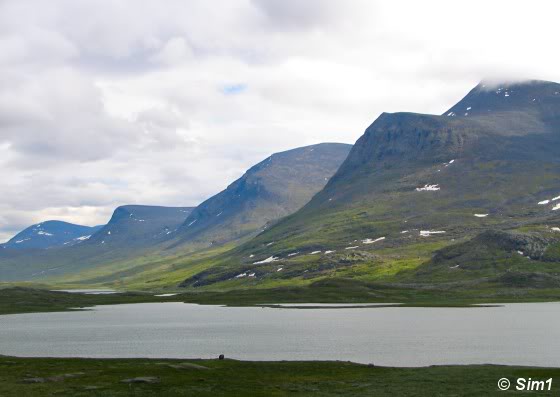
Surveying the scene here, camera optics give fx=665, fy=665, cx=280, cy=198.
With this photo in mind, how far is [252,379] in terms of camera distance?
62250 mm

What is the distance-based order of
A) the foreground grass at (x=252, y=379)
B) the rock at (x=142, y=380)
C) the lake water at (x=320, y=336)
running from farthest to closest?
the lake water at (x=320, y=336), the rock at (x=142, y=380), the foreground grass at (x=252, y=379)

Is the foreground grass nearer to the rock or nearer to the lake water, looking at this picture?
the rock

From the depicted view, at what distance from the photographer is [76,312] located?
643 ft

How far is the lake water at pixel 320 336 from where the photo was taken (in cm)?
8194

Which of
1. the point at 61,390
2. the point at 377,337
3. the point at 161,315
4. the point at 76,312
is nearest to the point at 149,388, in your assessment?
the point at 61,390

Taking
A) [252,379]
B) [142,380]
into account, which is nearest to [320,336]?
[252,379]

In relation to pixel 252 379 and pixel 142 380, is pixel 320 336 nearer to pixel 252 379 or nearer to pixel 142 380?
pixel 252 379

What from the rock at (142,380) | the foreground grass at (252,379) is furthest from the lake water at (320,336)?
the rock at (142,380)

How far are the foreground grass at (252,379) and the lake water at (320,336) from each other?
31.8 ft

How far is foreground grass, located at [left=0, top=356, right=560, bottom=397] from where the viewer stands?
54125 mm

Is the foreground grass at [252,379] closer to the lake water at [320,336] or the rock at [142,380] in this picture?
the rock at [142,380]

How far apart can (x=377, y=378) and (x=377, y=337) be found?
42041 millimetres

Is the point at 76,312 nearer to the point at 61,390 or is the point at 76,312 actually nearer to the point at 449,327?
the point at 449,327

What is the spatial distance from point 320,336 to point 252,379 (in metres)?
44.8
